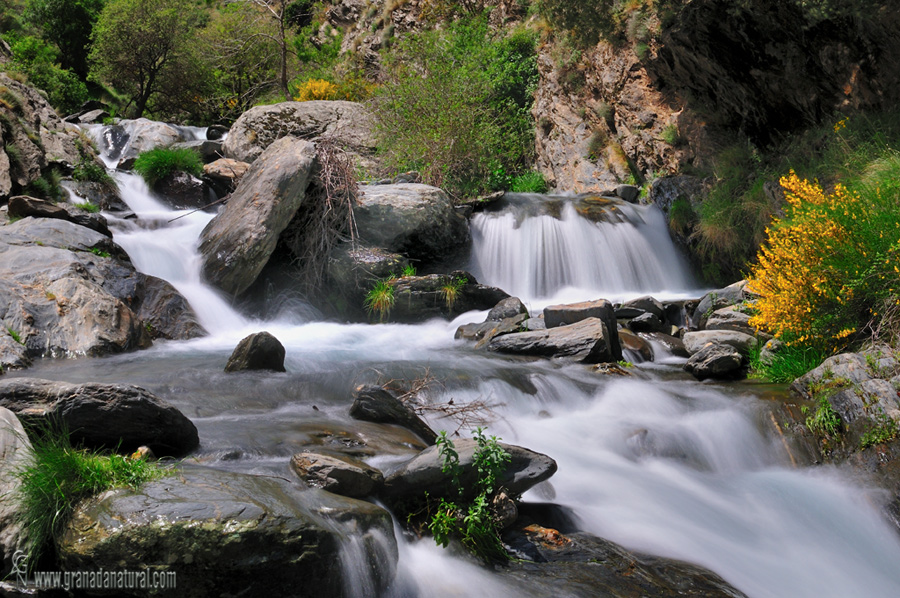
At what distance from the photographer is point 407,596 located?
9.92ft

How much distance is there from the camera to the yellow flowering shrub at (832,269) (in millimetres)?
5516

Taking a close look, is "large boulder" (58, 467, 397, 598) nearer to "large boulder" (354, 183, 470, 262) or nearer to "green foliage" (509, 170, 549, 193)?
Result: "large boulder" (354, 183, 470, 262)

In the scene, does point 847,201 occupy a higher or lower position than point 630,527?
higher

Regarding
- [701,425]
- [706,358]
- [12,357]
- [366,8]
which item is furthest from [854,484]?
[366,8]

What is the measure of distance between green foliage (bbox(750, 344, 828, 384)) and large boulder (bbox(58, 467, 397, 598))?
489cm

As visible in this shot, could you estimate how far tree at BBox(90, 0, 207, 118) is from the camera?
23078 millimetres

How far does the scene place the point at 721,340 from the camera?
7.10 metres

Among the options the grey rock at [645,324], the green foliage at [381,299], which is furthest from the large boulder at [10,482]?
the grey rock at [645,324]

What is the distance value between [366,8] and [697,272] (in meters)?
20.6

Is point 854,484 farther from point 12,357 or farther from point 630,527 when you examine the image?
point 12,357

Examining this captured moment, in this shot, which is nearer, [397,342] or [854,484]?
[854,484]

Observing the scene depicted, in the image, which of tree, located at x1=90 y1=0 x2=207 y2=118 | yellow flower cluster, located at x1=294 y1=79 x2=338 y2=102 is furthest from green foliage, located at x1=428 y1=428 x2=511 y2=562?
tree, located at x1=90 y1=0 x2=207 y2=118

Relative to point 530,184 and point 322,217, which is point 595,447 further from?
point 530,184

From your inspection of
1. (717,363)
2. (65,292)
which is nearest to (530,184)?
(717,363)
